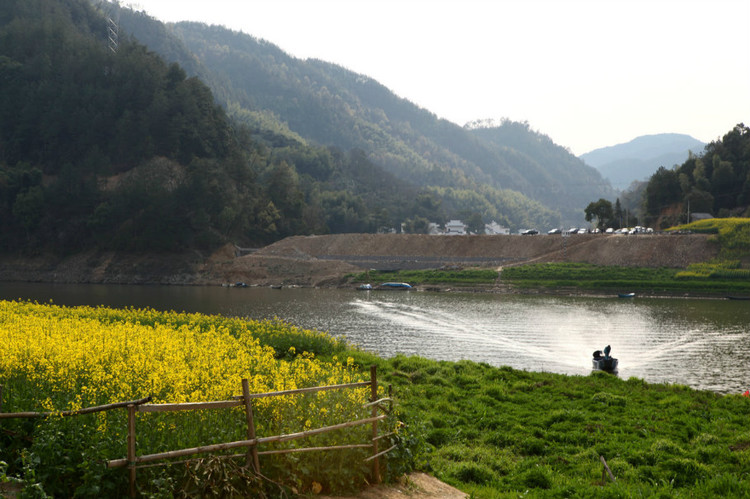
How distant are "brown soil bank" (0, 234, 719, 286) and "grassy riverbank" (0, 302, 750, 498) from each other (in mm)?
60135

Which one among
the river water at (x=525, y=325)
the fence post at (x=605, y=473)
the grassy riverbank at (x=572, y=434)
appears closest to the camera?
the fence post at (x=605, y=473)

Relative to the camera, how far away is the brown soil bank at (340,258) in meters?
73.6

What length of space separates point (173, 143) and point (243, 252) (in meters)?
24.1

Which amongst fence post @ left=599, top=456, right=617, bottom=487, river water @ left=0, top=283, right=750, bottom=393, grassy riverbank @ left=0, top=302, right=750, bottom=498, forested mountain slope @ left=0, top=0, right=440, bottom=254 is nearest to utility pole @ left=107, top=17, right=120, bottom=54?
forested mountain slope @ left=0, top=0, right=440, bottom=254

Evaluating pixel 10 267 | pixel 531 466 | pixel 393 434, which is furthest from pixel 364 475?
pixel 10 267

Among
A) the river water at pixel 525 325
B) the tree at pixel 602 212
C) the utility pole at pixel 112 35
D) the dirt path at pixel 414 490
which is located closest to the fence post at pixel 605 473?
Answer: the dirt path at pixel 414 490

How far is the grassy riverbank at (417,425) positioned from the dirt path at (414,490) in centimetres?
25

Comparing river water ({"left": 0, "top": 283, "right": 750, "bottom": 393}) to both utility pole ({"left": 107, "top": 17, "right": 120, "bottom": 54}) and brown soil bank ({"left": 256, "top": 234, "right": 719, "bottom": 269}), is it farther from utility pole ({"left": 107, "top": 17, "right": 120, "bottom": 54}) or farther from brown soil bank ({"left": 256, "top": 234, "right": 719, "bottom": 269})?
utility pole ({"left": 107, "top": 17, "right": 120, "bottom": 54})

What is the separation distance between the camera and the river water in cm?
2744

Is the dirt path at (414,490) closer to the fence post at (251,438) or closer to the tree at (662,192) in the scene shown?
the fence post at (251,438)

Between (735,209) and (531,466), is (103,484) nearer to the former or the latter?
(531,466)

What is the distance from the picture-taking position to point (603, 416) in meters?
14.6

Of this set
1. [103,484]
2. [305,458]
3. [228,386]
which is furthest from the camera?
[228,386]

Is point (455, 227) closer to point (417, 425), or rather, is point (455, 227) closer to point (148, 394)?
point (417, 425)
